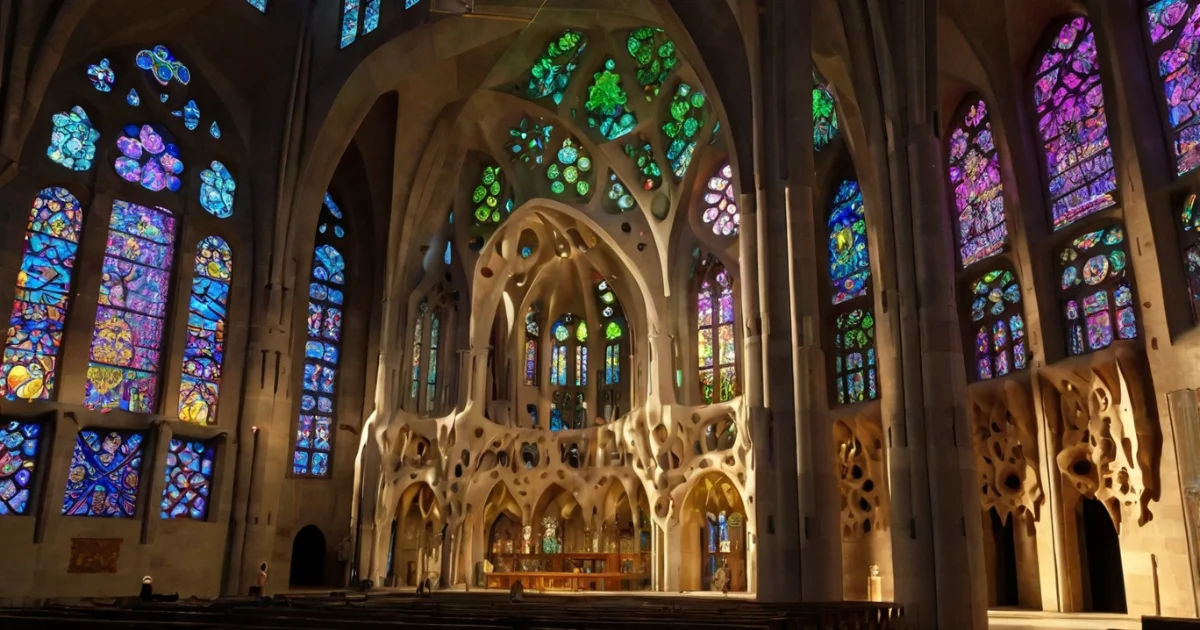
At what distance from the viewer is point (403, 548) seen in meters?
26.5

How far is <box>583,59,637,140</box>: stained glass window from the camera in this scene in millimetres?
25984

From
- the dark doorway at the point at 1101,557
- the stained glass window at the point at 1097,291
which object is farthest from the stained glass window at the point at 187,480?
the stained glass window at the point at 1097,291

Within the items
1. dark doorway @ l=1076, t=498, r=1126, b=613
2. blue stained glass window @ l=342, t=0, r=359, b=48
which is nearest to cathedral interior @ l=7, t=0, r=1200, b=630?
dark doorway @ l=1076, t=498, r=1126, b=613

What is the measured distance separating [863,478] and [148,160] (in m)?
18.0

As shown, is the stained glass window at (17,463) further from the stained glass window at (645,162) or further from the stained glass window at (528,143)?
the stained glass window at (645,162)

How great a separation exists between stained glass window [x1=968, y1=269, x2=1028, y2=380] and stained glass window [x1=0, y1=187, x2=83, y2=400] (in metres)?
19.3

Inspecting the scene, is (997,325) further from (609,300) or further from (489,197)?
(489,197)

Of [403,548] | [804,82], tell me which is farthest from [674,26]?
[403,548]

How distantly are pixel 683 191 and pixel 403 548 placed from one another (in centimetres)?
1312

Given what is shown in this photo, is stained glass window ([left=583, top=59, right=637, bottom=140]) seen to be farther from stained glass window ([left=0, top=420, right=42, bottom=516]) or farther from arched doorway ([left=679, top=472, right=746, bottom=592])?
stained glass window ([left=0, top=420, right=42, bottom=516])

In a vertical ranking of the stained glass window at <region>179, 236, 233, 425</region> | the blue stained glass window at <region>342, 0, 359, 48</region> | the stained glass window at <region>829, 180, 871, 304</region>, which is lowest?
the stained glass window at <region>179, 236, 233, 425</region>

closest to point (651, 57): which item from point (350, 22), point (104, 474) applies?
point (350, 22)

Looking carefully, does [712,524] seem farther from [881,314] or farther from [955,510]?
[955,510]

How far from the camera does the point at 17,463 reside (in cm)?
1734
